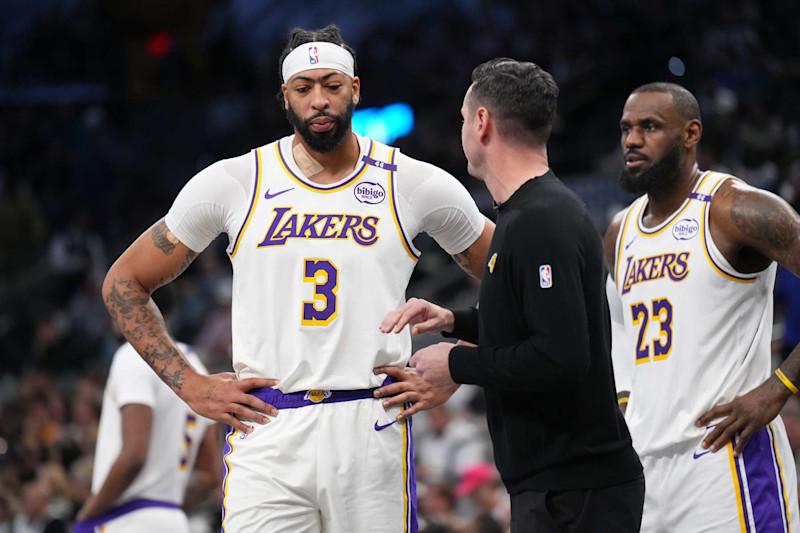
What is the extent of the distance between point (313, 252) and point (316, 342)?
14.4 inches

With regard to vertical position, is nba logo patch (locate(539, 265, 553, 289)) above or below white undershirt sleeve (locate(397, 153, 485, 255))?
below

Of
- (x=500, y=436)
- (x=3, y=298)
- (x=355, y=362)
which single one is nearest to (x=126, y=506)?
(x=355, y=362)

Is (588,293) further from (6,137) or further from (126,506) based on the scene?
(6,137)

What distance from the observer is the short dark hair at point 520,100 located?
13.2 ft

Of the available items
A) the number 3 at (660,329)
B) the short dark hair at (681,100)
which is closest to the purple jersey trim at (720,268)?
the number 3 at (660,329)

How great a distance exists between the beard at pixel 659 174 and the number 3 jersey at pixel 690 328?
0.14 m

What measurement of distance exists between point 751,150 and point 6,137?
43.0ft

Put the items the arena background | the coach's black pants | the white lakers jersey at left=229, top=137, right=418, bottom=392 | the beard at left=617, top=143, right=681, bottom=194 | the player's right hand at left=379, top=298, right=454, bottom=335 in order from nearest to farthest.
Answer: the coach's black pants, the player's right hand at left=379, top=298, right=454, bottom=335, the white lakers jersey at left=229, top=137, right=418, bottom=392, the beard at left=617, top=143, right=681, bottom=194, the arena background

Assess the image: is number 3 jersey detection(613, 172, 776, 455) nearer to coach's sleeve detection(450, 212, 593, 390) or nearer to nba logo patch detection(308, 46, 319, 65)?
coach's sleeve detection(450, 212, 593, 390)

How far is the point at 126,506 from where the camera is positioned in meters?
6.38

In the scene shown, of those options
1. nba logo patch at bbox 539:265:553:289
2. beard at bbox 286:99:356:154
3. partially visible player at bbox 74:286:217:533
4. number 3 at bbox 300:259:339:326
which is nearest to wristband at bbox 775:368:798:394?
nba logo patch at bbox 539:265:553:289

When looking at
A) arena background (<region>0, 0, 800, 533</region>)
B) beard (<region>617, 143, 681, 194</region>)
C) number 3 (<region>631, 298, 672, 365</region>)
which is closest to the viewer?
number 3 (<region>631, 298, 672, 365</region>)

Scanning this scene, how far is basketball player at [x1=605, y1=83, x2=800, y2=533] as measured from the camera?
4762 mm

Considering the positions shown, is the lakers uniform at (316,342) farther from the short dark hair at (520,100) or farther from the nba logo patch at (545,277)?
the nba logo patch at (545,277)
